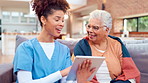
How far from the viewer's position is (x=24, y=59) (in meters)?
0.99

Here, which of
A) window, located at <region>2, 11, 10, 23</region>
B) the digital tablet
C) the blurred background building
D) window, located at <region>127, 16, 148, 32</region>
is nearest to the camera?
the digital tablet

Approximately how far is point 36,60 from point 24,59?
8cm

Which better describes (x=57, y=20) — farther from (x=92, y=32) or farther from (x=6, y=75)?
(x=6, y=75)

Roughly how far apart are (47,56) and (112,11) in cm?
698

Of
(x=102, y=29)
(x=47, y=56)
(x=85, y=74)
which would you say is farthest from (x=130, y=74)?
(x=47, y=56)

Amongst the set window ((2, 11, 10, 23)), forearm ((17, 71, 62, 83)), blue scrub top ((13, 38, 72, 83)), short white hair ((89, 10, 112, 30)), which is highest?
window ((2, 11, 10, 23))

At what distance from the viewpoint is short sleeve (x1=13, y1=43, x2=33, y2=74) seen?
0.97 meters

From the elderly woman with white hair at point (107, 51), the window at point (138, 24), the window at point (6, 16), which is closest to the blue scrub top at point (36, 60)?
the elderly woman with white hair at point (107, 51)

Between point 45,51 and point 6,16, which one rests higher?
point 6,16

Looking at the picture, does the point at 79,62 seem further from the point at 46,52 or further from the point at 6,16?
the point at 6,16

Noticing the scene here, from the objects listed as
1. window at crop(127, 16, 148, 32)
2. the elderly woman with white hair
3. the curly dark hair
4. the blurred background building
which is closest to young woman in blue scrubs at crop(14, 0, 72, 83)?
the curly dark hair

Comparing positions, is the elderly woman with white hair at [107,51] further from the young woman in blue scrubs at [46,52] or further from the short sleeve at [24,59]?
the short sleeve at [24,59]

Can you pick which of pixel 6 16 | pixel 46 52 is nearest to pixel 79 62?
pixel 46 52

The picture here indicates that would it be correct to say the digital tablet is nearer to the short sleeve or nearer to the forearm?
the forearm
